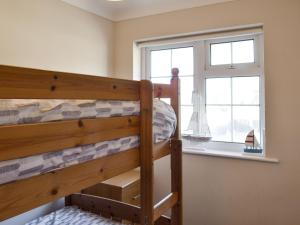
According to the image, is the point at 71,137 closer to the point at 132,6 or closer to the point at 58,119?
the point at 58,119

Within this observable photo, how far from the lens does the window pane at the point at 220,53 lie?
226 cm

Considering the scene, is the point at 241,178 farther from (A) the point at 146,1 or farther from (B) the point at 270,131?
(A) the point at 146,1

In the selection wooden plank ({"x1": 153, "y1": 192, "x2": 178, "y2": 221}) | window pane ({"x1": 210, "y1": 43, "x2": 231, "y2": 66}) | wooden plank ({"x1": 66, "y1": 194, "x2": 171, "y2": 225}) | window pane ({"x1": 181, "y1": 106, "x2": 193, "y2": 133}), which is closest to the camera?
wooden plank ({"x1": 153, "y1": 192, "x2": 178, "y2": 221})

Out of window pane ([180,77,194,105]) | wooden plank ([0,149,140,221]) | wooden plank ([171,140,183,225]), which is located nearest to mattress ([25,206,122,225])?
wooden plank ([171,140,183,225])

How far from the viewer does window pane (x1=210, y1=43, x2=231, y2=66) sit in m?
2.26

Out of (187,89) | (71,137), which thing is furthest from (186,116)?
(71,137)

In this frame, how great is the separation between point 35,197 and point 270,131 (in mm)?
1716

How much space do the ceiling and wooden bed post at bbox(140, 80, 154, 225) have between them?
4.39 ft

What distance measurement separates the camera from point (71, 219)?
6.20 feet

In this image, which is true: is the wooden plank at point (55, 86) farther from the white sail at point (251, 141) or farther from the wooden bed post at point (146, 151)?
the white sail at point (251, 141)

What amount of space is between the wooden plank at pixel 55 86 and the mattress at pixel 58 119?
0.03 meters

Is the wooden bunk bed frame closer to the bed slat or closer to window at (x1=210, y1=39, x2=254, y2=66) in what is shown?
the bed slat

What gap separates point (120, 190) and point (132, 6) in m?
1.71

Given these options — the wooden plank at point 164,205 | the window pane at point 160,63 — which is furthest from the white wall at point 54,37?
the wooden plank at point 164,205
